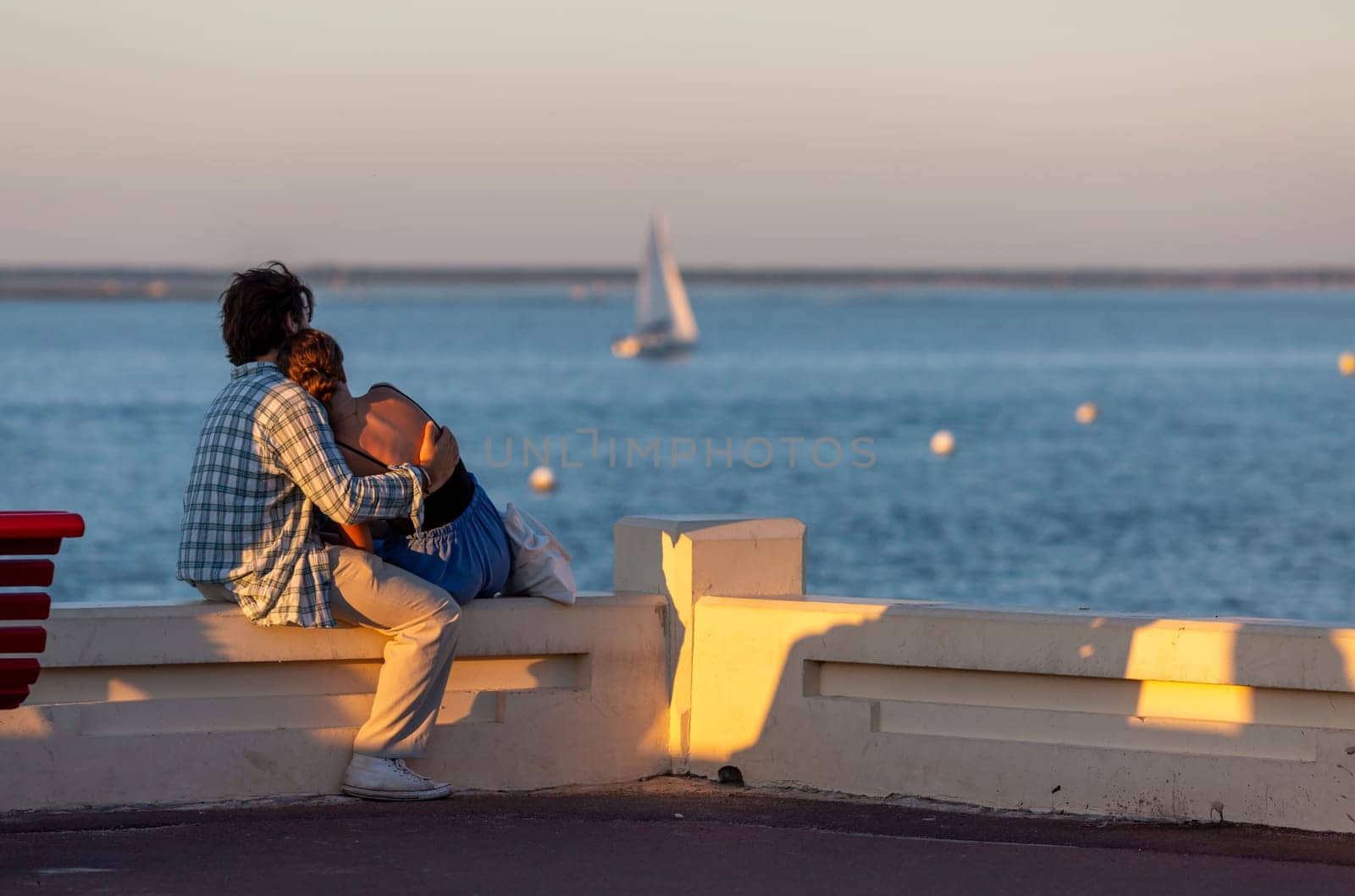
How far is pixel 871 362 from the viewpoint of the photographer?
106 meters

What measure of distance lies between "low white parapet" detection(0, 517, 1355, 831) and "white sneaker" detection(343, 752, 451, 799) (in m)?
0.10

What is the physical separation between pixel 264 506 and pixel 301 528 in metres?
0.12

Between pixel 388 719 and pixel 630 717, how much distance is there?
2.86 feet

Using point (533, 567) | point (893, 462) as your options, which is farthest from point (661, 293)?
point (533, 567)

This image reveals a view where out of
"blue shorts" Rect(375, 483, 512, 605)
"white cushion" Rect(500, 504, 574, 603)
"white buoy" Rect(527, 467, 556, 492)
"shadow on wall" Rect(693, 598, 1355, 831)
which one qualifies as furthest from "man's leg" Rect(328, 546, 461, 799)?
"white buoy" Rect(527, 467, 556, 492)

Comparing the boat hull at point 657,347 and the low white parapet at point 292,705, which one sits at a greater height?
the boat hull at point 657,347

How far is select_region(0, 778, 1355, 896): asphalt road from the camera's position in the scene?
4508mm

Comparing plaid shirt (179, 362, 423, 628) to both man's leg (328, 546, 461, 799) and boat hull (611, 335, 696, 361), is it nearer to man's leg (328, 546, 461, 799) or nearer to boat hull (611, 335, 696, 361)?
man's leg (328, 546, 461, 799)

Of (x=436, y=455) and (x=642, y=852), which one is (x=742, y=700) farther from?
(x=436, y=455)

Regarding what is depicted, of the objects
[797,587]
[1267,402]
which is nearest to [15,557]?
[797,587]

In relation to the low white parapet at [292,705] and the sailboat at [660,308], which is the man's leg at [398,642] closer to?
the low white parapet at [292,705]

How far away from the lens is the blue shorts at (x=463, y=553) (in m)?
5.54

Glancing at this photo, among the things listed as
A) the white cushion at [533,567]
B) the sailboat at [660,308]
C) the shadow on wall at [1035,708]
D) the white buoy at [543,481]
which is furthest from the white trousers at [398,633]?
the sailboat at [660,308]

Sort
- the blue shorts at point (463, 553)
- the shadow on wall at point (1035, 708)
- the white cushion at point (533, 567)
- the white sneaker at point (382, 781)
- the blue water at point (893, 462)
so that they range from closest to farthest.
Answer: the shadow on wall at point (1035, 708), the white sneaker at point (382, 781), the blue shorts at point (463, 553), the white cushion at point (533, 567), the blue water at point (893, 462)
